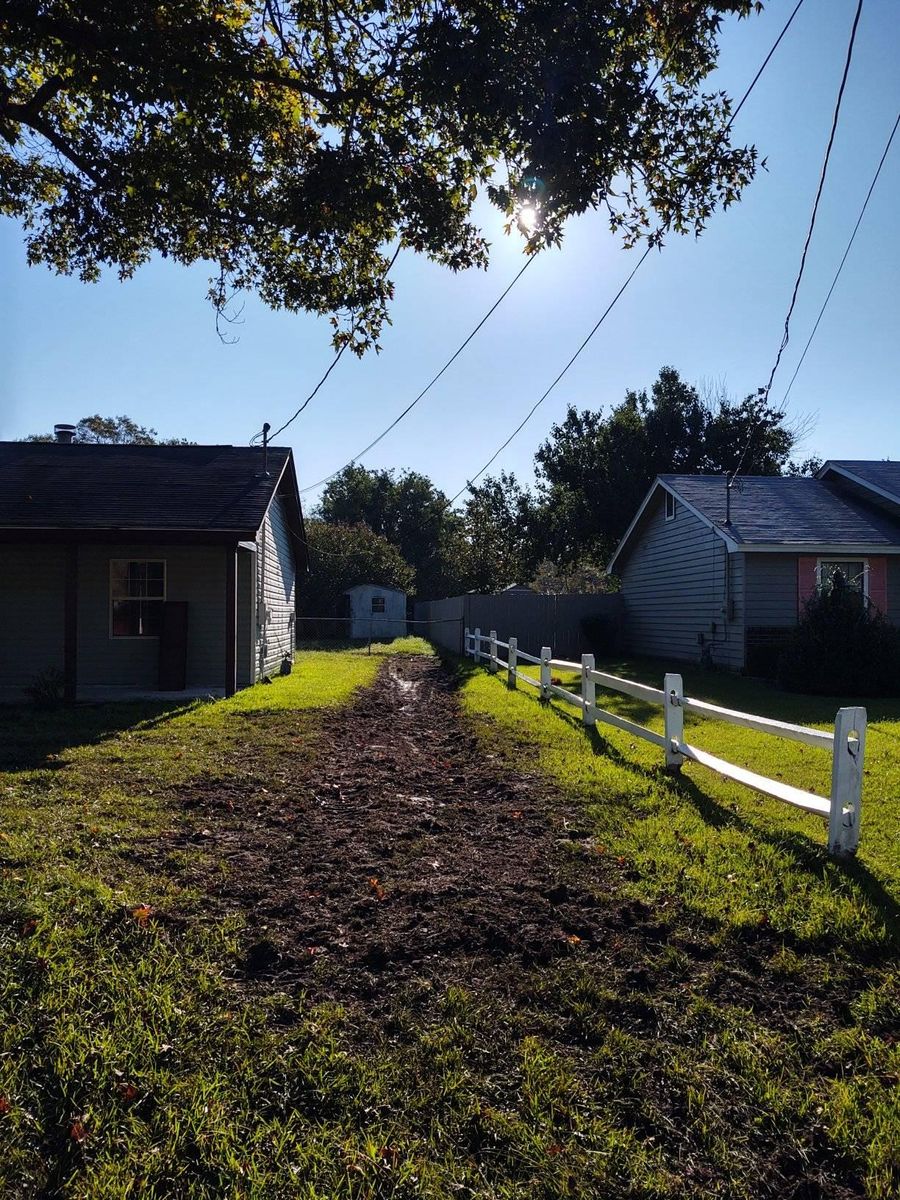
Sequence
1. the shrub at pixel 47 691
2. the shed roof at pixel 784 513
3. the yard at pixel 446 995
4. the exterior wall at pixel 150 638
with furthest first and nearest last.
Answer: the shed roof at pixel 784 513, the exterior wall at pixel 150 638, the shrub at pixel 47 691, the yard at pixel 446 995

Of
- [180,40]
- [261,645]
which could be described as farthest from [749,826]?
[261,645]

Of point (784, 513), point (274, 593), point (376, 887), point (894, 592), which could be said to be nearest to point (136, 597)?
point (274, 593)

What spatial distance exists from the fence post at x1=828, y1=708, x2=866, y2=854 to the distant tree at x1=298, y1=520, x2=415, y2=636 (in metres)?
34.0

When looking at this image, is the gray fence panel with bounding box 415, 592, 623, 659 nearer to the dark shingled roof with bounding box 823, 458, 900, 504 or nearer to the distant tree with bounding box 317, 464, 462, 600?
the dark shingled roof with bounding box 823, 458, 900, 504

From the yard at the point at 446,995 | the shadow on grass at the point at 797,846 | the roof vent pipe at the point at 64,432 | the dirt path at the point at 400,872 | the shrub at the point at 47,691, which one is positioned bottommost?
the dirt path at the point at 400,872

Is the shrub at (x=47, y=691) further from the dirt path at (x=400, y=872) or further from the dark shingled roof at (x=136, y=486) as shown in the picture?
the dirt path at (x=400, y=872)

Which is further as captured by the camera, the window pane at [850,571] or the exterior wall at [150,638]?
the window pane at [850,571]

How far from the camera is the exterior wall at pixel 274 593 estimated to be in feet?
52.7

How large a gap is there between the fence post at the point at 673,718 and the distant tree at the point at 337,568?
31.4 meters

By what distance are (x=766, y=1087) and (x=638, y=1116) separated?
515 millimetres

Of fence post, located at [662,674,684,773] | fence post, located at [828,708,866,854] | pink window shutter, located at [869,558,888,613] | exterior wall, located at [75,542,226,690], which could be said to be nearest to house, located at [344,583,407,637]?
exterior wall, located at [75,542,226,690]

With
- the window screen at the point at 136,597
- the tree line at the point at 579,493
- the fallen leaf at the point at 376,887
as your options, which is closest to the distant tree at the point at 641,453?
the tree line at the point at 579,493

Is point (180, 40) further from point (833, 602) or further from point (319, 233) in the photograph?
point (833, 602)

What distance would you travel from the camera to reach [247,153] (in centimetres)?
824
